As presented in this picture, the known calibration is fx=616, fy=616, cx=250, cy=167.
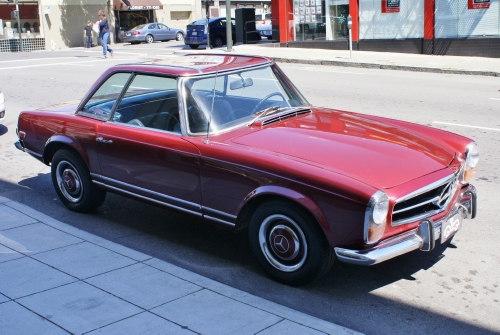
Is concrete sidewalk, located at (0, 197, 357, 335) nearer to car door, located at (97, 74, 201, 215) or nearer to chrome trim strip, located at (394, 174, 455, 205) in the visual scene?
car door, located at (97, 74, 201, 215)

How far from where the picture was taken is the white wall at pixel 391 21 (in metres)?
21.4

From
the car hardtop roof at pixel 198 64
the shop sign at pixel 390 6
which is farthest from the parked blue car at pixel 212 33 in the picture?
the car hardtop roof at pixel 198 64

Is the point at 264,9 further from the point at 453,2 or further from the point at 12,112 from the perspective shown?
the point at 12,112

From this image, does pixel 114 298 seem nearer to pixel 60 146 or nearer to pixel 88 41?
pixel 60 146

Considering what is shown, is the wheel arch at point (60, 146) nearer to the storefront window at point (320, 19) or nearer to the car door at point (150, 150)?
the car door at point (150, 150)

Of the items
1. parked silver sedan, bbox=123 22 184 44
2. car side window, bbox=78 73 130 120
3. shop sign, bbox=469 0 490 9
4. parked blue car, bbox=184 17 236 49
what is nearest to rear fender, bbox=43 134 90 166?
car side window, bbox=78 73 130 120

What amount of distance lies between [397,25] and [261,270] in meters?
18.9

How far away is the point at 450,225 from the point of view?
14.3 feet

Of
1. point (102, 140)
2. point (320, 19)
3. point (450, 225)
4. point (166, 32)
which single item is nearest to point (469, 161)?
point (450, 225)

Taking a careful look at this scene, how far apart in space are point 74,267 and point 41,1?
135 feet

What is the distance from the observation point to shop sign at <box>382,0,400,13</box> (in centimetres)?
2183

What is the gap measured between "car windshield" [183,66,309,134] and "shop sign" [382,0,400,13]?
17460mm

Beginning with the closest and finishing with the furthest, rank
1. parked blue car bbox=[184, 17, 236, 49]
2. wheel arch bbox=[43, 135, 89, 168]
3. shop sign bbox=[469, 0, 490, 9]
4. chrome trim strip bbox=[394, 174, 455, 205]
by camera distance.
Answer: chrome trim strip bbox=[394, 174, 455, 205], wheel arch bbox=[43, 135, 89, 168], shop sign bbox=[469, 0, 490, 9], parked blue car bbox=[184, 17, 236, 49]

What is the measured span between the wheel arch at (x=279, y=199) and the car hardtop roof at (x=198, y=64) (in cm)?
133
